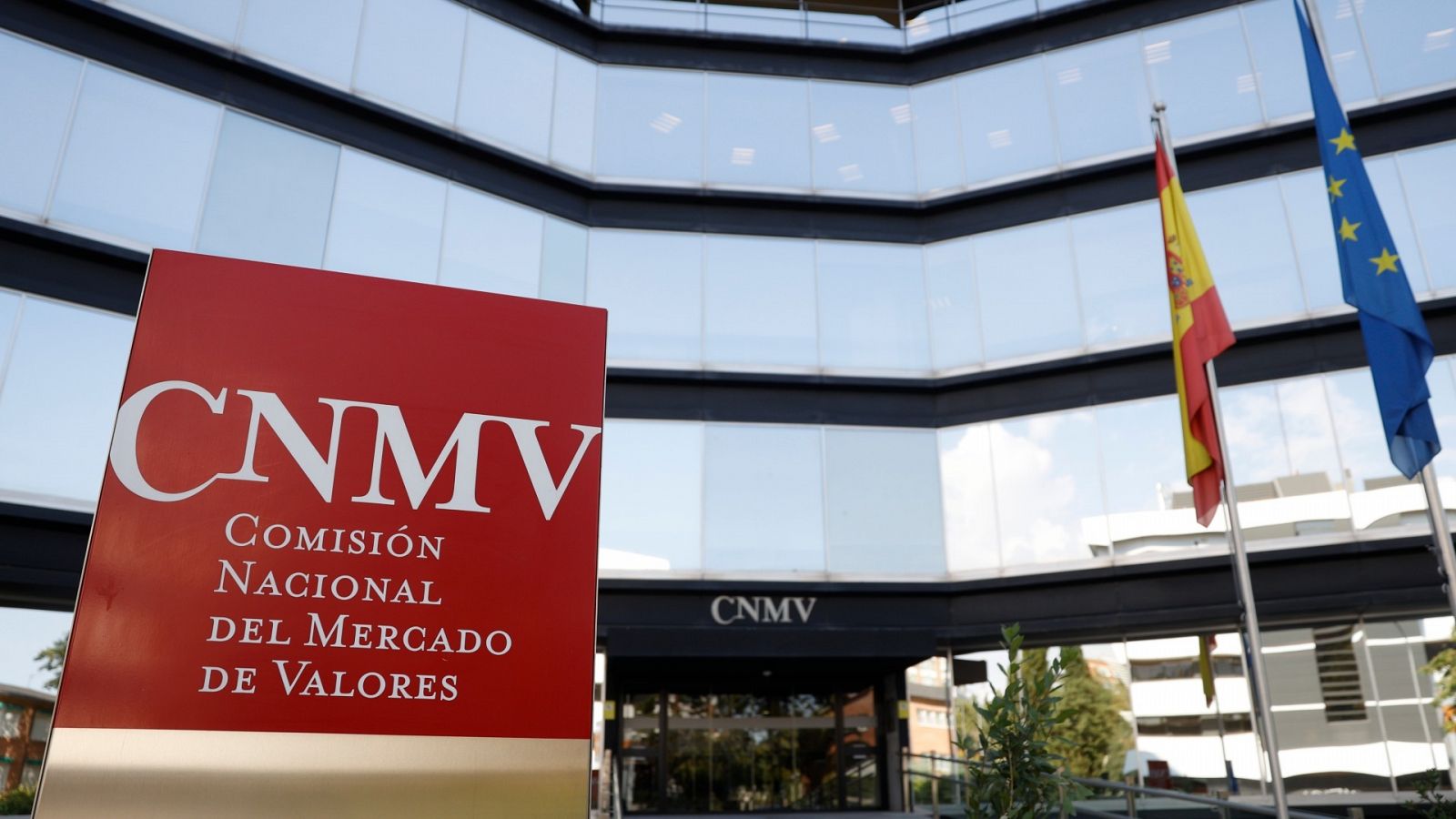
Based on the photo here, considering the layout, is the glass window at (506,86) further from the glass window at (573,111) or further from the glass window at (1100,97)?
the glass window at (1100,97)

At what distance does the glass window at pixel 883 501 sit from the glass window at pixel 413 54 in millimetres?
10531

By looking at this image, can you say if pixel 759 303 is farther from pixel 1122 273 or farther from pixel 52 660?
pixel 52 660

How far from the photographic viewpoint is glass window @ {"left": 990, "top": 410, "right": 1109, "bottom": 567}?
801 inches

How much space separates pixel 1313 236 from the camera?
2034 cm

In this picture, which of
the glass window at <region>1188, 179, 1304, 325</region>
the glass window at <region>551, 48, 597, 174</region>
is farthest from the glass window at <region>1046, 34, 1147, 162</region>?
the glass window at <region>551, 48, 597, 174</region>

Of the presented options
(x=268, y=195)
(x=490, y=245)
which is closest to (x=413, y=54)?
(x=490, y=245)

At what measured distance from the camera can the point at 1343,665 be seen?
18.2 metres

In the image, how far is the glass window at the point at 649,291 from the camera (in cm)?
2162

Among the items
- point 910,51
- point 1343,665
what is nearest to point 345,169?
point 910,51

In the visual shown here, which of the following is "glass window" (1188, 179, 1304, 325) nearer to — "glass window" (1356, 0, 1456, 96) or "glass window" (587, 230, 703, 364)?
"glass window" (1356, 0, 1456, 96)

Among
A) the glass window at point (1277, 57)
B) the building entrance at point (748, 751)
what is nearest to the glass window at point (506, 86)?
the building entrance at point (748, 751)

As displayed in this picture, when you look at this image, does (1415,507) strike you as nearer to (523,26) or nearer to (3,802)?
(523,26)

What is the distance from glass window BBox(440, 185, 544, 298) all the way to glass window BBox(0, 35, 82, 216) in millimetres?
6494

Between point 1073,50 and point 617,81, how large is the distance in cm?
1010
